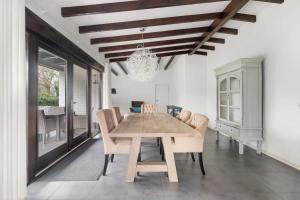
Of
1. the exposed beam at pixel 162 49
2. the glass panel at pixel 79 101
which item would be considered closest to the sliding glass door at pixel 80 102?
the glass panel at pixel 79 101

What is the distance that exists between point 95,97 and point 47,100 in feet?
9.02

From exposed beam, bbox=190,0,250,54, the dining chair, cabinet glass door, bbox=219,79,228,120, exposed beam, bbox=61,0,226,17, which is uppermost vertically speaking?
exposed beam, bbox=190,0,250,54

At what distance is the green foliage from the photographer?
10.2 ft

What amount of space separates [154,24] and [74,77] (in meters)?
2.04

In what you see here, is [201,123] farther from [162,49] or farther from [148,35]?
[162,49]

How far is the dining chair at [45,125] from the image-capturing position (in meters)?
3.39

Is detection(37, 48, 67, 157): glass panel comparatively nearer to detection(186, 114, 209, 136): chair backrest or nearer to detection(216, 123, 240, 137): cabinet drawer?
detection(186, 114, 209, 136): chair backrest

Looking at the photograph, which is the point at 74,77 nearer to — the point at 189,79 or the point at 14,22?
the point at 14,22

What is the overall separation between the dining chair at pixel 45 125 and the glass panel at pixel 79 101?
1.93 feet

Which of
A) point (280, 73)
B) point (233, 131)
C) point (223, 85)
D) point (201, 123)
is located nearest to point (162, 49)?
point (223, 85)

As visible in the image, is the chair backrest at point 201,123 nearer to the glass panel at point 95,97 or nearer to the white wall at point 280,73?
the white wall at point 280,73

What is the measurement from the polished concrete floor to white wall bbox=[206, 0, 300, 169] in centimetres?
42

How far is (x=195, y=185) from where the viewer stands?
8.26 ft

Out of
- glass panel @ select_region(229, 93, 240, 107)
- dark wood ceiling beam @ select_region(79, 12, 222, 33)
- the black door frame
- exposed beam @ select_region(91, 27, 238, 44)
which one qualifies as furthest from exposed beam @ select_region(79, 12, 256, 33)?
glass panel @ select_region(229, 93, 240, 107)
